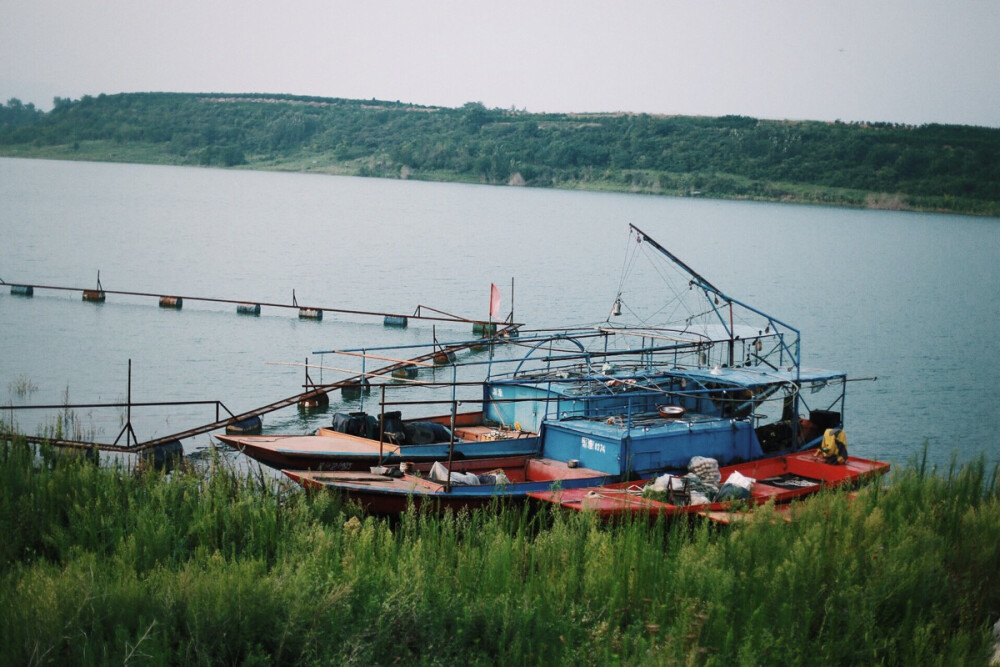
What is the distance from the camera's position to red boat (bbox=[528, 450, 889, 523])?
15.9m

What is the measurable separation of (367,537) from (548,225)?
108 m

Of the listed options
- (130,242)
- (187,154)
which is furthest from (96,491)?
(187,154)

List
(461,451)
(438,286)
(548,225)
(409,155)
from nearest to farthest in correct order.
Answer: (461,451) < (438,286) < (548,225) < (409,155)

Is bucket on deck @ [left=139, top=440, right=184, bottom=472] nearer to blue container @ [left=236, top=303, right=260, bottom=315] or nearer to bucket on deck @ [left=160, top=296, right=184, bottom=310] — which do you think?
blue container @ [left=236, top=303, right=260, bottom=315]

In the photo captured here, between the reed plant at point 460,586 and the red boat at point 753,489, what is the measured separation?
1.49m

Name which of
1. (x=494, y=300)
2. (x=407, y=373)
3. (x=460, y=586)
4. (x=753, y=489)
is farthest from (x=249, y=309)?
(x=460, y=586)

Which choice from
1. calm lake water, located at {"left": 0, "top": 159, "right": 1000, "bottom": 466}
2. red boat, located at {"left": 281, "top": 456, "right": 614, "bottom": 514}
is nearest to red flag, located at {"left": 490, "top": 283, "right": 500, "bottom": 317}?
calm lake water, located at {"left": 0, "top": 159, "right": 1000, "bottom": 466}

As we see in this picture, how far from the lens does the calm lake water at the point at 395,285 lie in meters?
33.7

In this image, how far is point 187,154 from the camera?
197375mm

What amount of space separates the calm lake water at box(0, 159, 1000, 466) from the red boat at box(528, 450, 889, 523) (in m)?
9.68

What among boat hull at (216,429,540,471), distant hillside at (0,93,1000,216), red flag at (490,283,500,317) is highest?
distant hillside at (0,93,1000,216)

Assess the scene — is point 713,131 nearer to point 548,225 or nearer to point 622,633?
point 548,225

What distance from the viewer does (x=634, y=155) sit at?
17438cm

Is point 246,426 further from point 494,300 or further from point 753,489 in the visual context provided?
point 494,300
